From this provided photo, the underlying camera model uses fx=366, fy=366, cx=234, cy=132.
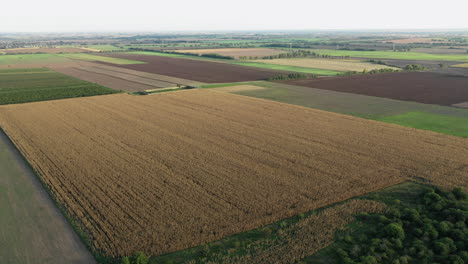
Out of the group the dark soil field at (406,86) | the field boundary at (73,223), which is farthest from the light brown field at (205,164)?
the dark soil field at (406,86)

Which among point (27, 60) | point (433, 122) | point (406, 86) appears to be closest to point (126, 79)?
point (406, 86)

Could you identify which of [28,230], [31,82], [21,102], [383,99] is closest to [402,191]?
[28,230]

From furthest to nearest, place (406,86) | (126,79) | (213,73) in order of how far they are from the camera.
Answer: (213,73)
(126,79)
(406,86)

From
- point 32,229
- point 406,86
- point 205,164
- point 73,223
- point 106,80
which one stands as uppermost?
point 106,80

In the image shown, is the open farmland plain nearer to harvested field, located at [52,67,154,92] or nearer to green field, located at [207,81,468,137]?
harvested field, located at [52,67,154,92]

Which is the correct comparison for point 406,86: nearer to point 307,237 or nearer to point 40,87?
point 307,237

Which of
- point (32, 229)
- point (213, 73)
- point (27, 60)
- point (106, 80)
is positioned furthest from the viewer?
point (27, 60)

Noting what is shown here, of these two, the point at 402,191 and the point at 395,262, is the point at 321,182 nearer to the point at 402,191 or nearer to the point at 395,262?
the point at 402,191

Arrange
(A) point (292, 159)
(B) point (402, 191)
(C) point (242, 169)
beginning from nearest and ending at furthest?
(B) point (402, 191) → (C) point (242, 169) → (A) point (292, 159)
